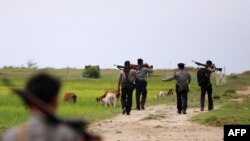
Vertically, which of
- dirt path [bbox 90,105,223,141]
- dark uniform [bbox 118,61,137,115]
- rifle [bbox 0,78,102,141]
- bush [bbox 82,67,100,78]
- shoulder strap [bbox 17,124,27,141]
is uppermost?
rifle [bbox 0,78,102,141]

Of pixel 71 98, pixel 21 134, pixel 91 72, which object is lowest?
pixel 91 72

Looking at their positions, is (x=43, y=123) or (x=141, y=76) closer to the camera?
(x=43, y=123)

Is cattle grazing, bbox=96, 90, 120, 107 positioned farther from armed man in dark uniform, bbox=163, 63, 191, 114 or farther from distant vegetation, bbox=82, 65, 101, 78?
distant vegetation, bbox=82, 65, 101, 78

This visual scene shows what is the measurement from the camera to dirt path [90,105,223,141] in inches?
657

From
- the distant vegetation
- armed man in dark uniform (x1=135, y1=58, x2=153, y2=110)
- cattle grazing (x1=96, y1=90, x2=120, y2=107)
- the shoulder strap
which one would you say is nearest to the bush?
the distant vegetation

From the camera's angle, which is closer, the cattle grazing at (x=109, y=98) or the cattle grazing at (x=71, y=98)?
the cattle grazing at (x=109, y=98)

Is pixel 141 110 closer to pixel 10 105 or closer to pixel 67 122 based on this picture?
pixel 10 105

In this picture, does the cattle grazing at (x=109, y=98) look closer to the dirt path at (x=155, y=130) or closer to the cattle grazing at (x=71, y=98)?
the cattle grazing at (x=71, y=98)

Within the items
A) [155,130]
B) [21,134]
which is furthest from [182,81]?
[21,134]

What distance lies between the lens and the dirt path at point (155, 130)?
16.7 meters

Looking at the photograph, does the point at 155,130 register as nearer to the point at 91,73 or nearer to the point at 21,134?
the point at 21,134

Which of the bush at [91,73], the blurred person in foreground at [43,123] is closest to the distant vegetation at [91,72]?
the bush at [91,73]

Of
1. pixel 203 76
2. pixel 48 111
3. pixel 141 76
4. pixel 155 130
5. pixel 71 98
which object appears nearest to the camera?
pixel 48 111

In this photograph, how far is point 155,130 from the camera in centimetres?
1853
